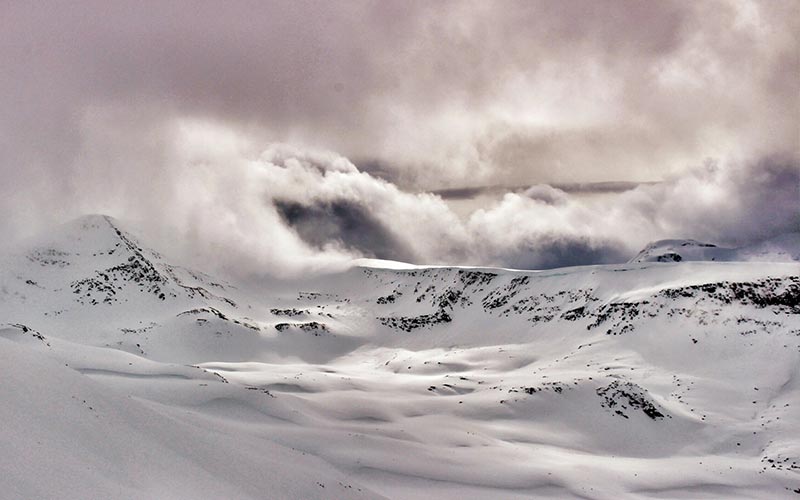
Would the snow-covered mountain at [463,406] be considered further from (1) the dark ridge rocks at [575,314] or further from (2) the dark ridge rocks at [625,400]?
(1) the dark ridge rocks at [575,314]

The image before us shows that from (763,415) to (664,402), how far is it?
1439 centimetres

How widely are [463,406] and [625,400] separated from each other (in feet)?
80.2

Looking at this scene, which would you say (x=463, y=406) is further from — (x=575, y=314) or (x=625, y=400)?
(x=575, y=314)

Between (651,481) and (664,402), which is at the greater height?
(664,402)

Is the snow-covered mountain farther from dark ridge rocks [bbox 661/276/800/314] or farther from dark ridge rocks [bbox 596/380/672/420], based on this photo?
dark ridge rocks [bbox 661/276/800/314]

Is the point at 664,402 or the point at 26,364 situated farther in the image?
the point at 664,402

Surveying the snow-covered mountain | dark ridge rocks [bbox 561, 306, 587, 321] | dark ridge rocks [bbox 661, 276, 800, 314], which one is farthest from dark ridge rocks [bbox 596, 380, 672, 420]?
dark ridge rocks [bbox 561, 306, 587, 321]

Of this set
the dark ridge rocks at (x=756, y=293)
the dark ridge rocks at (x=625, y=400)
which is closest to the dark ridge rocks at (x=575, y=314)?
the dark ridge rocks at (x=756, y=293)

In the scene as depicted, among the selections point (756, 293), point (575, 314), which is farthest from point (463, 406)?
point (575, 314)

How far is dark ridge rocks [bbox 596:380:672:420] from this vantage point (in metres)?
88.1

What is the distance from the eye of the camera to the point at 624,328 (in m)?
147

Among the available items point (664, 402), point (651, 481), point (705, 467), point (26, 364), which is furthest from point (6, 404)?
point (664, 402)

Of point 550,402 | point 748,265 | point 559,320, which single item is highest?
point 748,265

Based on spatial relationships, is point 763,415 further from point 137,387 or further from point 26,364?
point 26,364
